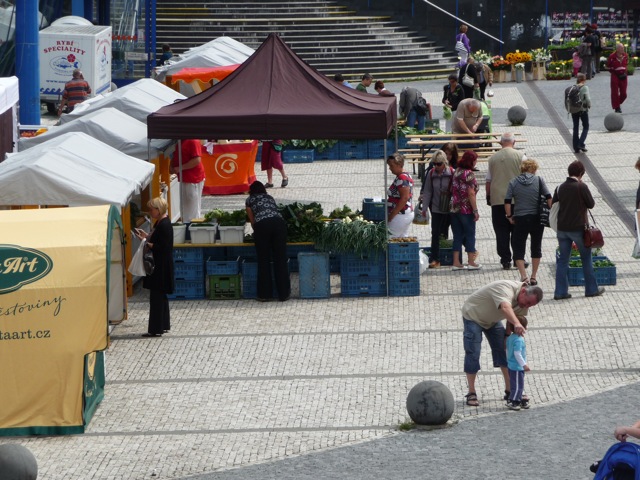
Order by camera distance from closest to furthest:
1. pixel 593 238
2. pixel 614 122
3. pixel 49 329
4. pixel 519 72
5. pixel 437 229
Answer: pixel 49 329 → pixel 593 238 → pixel 437 229 → pixel 614 122 → pixel 519 72

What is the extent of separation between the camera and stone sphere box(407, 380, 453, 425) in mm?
11336

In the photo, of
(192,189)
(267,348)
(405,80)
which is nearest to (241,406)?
(267,348)

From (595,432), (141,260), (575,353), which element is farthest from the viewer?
(141,260)

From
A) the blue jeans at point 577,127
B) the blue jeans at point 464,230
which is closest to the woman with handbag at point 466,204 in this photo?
the blue jeans at point 464,230

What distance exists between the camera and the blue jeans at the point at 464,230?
56.6ft

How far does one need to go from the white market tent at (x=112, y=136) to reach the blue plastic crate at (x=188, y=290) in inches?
86.3

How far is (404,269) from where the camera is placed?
16.4 meters

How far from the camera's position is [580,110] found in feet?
84.2

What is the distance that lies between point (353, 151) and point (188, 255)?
1114 centimetres

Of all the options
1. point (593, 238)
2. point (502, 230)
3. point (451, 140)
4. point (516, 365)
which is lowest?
point (516, 365)

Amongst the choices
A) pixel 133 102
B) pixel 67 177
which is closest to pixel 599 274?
pixel 67 177

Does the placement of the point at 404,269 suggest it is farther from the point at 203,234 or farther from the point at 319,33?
the point at 319,33

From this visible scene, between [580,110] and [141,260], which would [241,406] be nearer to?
[141,260]

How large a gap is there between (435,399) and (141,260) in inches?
182
